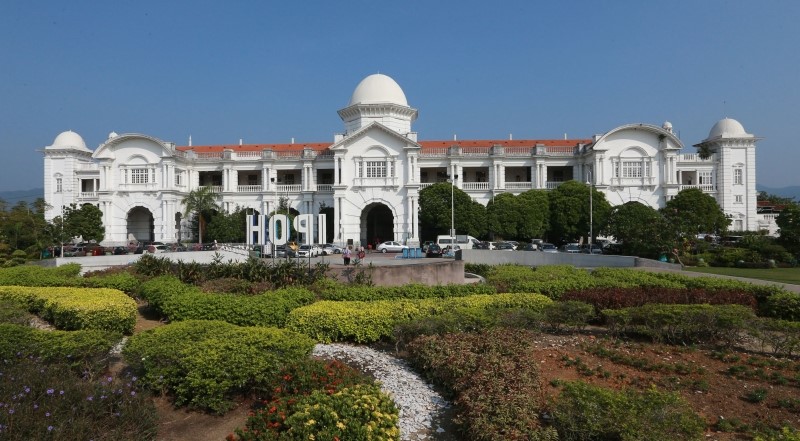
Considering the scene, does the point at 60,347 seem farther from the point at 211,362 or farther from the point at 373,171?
the point at 373,171

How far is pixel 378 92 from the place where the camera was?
158 feet

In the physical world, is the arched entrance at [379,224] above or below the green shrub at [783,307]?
above

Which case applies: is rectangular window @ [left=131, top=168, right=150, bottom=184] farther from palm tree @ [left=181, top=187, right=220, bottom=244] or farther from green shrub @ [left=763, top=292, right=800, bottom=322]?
green shrub @ [left=763, top=292, right=800, bottom=322]

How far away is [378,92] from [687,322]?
41404 mm

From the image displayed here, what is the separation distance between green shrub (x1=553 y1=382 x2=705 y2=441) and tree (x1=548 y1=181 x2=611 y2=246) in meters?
36.2

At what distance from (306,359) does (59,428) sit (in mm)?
3065

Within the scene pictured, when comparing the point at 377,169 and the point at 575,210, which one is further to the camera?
the point at 377,169

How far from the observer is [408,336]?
9.77 m

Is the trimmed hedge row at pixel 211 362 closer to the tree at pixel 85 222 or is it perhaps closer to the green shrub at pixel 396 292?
the green shrub at pixel 396 292

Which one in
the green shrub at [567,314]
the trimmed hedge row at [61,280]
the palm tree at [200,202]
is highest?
the palm tree at [200,202]

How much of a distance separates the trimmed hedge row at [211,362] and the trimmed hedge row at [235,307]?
109 inches

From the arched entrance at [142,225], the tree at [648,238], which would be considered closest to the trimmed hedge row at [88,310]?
the tree at [648,238]

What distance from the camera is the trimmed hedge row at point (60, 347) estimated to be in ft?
24.4

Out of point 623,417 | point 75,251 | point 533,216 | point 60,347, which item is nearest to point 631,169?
point 533,216
